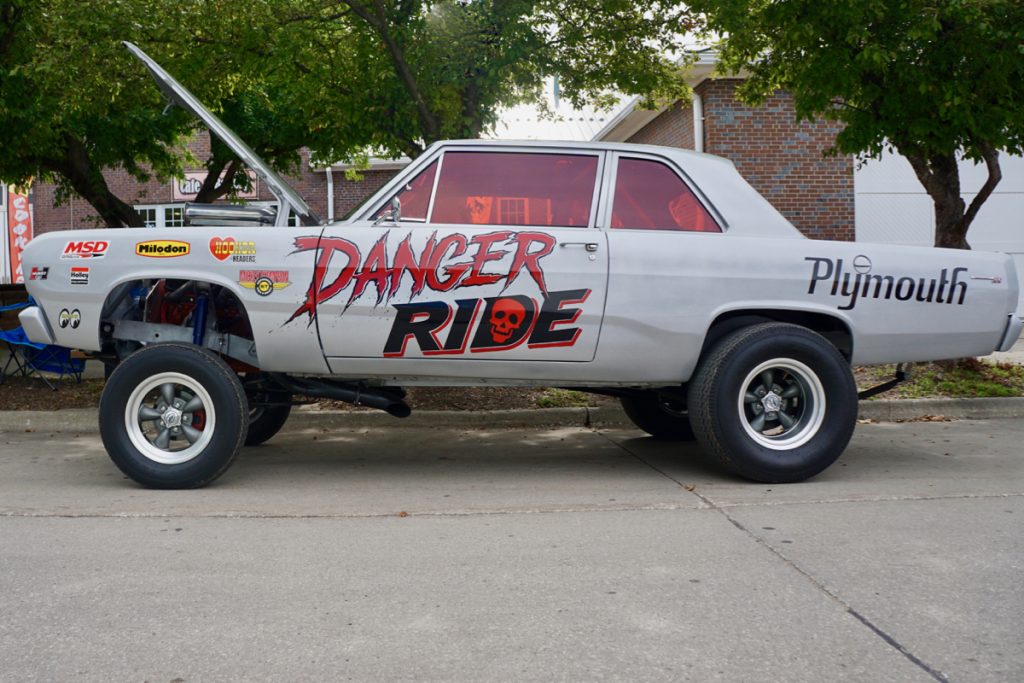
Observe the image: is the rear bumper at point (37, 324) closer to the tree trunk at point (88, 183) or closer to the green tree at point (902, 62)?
the green tree at point (902, 62)

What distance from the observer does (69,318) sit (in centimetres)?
552

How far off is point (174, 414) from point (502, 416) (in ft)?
10.6

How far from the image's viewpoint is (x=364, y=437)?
7.66 metres

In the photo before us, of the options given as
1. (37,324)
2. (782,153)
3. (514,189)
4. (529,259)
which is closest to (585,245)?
(529,259)

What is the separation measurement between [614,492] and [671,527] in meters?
0.87

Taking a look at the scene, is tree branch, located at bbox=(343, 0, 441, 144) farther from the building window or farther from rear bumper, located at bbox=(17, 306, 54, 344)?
the building window

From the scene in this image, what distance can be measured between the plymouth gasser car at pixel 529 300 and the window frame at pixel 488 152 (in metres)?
0.01

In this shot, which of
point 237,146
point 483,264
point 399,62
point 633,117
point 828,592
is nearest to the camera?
point 828,592

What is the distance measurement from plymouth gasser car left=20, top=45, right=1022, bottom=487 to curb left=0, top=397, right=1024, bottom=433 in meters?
2.31

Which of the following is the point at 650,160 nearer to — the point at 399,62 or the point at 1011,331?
the point at 1011,331

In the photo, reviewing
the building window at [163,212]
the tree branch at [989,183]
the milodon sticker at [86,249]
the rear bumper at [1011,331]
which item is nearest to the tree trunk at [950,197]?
the tree branch at [989,183]

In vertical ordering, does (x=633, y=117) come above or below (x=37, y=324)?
above

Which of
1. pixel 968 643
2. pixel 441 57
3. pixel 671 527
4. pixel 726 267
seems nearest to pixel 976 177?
pixel 441 57

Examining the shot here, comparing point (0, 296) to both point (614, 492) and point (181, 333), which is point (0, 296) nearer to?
point (181, 333)
